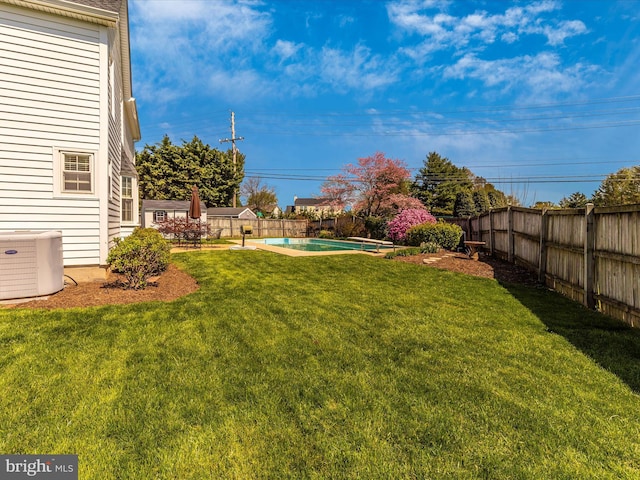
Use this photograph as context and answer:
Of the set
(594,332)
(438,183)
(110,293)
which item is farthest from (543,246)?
(438,183)

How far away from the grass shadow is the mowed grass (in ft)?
0.10

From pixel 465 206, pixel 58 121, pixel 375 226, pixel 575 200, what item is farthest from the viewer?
pixel 465 206

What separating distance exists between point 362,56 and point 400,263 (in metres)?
16.0

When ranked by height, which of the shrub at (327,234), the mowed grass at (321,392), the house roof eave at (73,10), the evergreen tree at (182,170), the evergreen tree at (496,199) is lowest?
the mowed grass at (321,392)

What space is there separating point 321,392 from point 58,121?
761cm

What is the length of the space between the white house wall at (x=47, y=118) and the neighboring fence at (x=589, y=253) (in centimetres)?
942

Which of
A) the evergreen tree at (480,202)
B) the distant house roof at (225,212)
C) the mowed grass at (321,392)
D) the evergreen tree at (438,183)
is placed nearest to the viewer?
the mowed grass at (321,392)

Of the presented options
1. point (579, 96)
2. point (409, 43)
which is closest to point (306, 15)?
point (409, 43)

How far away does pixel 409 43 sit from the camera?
19938 mm

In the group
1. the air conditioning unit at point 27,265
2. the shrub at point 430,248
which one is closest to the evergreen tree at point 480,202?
the shrub at point 430,248

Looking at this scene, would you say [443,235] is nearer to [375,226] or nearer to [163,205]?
[375,226]

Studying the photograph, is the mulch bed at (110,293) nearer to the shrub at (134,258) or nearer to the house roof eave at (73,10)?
the shrub at (134,258)

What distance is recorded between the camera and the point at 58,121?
21.3 feet

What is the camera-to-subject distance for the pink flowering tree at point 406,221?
1709cm
